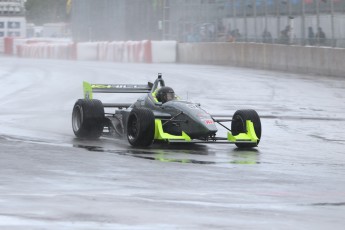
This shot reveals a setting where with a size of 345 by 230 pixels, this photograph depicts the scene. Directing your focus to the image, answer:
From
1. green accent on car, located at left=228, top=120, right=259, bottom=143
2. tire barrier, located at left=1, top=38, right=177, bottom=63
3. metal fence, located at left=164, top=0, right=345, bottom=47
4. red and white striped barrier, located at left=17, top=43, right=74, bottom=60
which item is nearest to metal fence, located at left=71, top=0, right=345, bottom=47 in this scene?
metal fence, located at left=164, top=0, right=345, bottom=47

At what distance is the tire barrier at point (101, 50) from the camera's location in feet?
184

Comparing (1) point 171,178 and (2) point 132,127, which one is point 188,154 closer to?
(2) point 132,127

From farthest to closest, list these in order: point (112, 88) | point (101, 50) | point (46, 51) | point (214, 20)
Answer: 1. point (46, 51)
2. point (101, 50)
3. point (214, 20)
4. point (112, 88)

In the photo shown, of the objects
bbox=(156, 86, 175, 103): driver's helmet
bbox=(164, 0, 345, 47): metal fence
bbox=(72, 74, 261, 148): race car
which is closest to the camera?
bbox=(72, 74, 261, 148): race car

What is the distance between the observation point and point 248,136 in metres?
14.4

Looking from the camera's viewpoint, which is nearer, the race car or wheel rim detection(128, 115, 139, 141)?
the race car

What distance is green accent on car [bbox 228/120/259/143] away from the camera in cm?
1426

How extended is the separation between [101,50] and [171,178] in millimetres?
53943

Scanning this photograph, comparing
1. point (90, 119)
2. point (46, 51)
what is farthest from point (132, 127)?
point (46, 51)

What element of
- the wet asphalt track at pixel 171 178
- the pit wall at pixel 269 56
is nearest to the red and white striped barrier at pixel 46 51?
the pit wall at pixel 269 56

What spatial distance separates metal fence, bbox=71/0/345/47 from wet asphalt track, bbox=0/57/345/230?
1642 centimetres

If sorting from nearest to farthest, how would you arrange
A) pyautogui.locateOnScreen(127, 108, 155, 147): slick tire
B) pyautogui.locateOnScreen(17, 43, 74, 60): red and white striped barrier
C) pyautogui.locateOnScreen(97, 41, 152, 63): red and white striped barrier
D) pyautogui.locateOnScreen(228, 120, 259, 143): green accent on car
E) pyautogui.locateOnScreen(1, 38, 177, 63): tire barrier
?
pyautogui.locateOnScreen(127, 108, 155, 147): slick tire < pyautogui.locateOnScreen(228, 120, 259, 143): green accent on car < pyautogui.locateOnScreen(1, 38, 177, 63): tire barrier < pyautogui.locateOnScreen(97, 41, 152, 63): red and white striped barrier < pyautogui.locateOnScreen(17, 43, 74, 60): red and white striped barrier

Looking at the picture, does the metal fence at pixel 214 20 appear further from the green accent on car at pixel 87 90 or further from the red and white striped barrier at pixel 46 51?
the green accent on car at pixel 87 90

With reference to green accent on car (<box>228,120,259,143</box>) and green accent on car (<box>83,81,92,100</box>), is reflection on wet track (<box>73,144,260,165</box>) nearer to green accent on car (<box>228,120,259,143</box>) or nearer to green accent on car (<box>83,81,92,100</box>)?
green accent on car (<box>228,120,259,143</box>)
